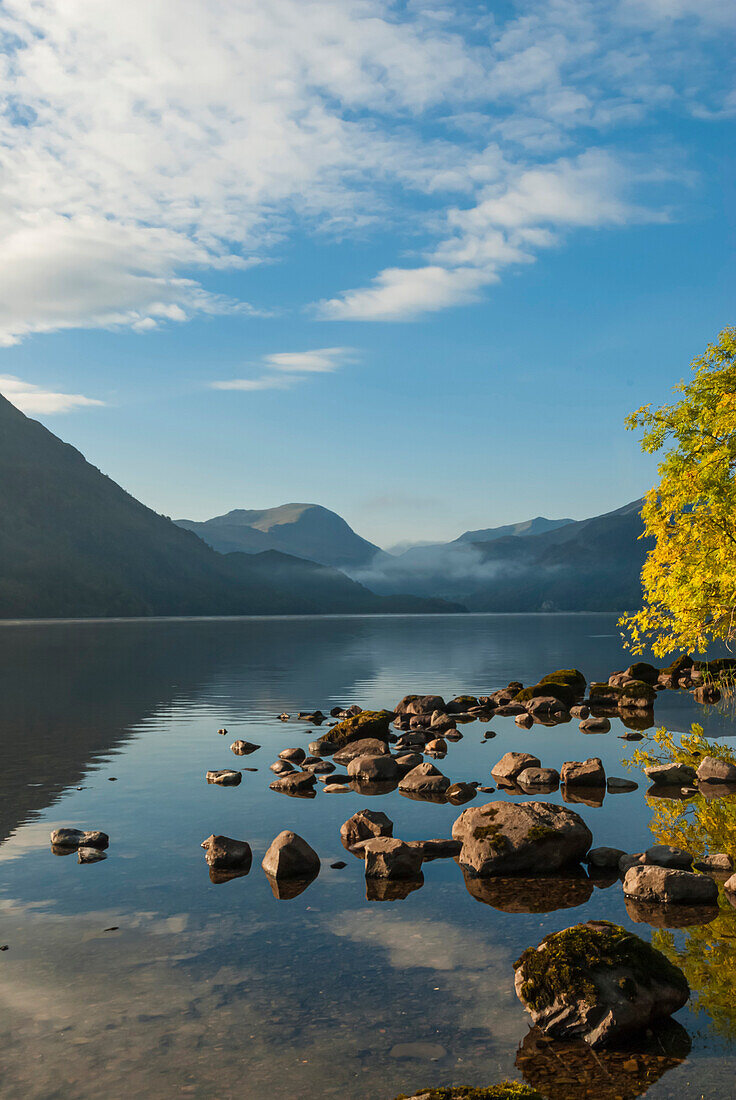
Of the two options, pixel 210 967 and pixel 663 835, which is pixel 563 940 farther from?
pixel 663 835

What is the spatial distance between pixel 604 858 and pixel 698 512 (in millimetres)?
22855

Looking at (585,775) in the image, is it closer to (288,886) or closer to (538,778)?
(538,778)

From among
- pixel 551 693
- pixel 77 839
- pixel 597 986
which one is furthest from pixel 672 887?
pixel 551 693

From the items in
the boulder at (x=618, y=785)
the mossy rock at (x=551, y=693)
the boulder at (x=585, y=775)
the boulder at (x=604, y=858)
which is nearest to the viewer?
the boulder at (x=604, y=858)

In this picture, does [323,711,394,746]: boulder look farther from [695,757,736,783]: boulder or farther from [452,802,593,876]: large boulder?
[452,802,593,876]: large boulder

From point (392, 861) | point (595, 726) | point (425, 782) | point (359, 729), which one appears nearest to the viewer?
point (392, 861)

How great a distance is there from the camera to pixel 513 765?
96.1 feet

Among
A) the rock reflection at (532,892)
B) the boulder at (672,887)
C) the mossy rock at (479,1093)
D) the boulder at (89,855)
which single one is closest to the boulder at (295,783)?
the boulder at (89,855)

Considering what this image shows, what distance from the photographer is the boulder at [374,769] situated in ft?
95.1

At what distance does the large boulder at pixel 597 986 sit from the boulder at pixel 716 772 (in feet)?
55.8

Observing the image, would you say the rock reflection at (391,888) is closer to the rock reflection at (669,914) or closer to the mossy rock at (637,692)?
the rock reflection at (669,914)

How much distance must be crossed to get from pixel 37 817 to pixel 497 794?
14.6 metres

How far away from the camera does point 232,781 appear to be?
28422 millimetres

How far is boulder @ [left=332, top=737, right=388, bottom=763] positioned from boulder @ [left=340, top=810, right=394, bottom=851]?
33.3 ft
